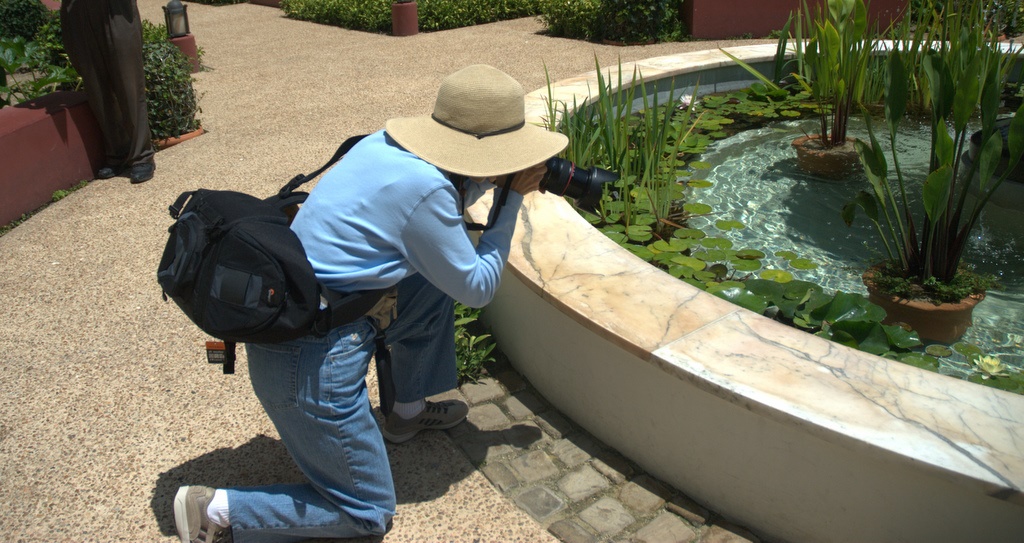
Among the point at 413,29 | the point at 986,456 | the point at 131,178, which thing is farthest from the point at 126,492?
the point at 413,29

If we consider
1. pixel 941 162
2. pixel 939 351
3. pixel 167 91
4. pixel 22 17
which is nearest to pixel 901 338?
pixel 939 351

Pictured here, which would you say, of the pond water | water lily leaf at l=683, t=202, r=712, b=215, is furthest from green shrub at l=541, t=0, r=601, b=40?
water lily leaf at l=683, t=202, r=712, b=215

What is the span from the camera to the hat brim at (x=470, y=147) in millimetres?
1878

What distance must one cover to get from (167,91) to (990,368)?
4858 millimetres

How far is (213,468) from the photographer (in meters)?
2.48

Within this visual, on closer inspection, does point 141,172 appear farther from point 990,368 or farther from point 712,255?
point 990,368

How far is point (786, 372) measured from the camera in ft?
6.74

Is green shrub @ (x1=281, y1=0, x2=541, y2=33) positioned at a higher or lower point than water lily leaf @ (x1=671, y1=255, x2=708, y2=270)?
higher

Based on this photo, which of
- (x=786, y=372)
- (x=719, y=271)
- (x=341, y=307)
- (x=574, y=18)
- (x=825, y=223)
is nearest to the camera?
(x=341, y=307)

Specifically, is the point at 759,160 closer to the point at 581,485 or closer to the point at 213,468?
the point at 581,485

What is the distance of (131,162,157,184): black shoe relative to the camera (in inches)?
189

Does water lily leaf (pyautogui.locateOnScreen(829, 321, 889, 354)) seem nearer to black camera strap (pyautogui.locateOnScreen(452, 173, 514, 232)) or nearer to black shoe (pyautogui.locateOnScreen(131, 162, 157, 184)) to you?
black camera strap (pyautogui.locateOnScreen(452, 173, 514, 232))

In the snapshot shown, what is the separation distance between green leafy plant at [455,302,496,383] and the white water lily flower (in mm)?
1581

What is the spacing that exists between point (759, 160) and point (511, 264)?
2.25 m
